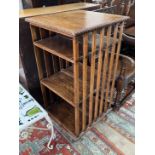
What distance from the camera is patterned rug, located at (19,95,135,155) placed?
128 centimetres

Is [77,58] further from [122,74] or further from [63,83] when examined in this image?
[122,74]

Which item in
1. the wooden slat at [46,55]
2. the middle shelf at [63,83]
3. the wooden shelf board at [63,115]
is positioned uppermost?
the wooden slat at [46,55]

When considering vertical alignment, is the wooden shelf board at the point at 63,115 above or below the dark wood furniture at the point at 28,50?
below

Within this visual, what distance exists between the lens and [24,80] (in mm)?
1459

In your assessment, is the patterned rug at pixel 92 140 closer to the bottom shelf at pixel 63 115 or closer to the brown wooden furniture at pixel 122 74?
the bottom shelf at pixel 63 115

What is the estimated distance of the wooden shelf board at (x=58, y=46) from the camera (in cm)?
103

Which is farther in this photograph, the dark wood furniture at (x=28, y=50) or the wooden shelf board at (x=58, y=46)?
the dark wood furniture at (x=28, y=50)

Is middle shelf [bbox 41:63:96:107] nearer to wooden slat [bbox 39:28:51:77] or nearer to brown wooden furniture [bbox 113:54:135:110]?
wooden slat [bbox 39:28:51:77]

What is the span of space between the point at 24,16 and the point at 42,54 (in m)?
0.34

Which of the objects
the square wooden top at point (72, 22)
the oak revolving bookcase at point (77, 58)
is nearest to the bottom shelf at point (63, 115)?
the oak revolving bookcase at point (77, 58)

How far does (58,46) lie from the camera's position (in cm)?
114

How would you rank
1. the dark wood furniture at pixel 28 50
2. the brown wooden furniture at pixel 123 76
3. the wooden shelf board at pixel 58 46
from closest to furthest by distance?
1. the wooden shelf board at pixel 58 46
2. the dark wood furniture at pixel 28 50
3. the brown wooden furniture at pixel 123 76

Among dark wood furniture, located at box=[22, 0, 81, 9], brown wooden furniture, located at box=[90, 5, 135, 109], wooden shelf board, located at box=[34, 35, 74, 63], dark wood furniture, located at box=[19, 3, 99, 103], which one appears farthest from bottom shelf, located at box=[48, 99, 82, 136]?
dark wood furniture, located at box=[22, 0, 81, 9]
